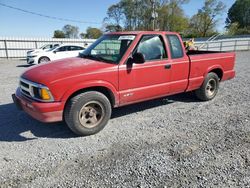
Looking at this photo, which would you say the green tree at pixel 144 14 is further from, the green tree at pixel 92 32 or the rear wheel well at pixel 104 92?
the rear wheel well at pixel 104 92

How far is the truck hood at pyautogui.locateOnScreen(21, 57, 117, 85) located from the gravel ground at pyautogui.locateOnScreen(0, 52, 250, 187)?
3.52 ft

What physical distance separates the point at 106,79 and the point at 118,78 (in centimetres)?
25

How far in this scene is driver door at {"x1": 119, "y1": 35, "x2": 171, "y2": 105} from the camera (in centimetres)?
421

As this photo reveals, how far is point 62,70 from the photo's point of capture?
377 cm

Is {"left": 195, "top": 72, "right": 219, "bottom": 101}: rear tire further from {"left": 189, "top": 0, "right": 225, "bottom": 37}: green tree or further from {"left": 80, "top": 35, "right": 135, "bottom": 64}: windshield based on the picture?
{"left": 189, "top": 0, "right": 225, "bottom": 37}: green tree

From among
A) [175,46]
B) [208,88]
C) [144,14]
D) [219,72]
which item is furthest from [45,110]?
[144,14]

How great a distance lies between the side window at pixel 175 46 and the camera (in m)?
4.93

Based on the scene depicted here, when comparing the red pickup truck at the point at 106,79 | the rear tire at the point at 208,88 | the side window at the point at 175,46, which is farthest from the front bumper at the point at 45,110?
the rear tire at the point at 208,88

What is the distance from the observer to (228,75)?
637cm

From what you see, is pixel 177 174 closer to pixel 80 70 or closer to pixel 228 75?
pixel 80 70

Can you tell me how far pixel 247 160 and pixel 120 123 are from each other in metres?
2.34

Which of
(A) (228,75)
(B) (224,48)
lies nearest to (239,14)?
(B) (224,48)

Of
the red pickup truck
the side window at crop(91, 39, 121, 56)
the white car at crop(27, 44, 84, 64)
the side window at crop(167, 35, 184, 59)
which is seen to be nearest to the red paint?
the red pickup truck

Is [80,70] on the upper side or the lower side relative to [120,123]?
upper
